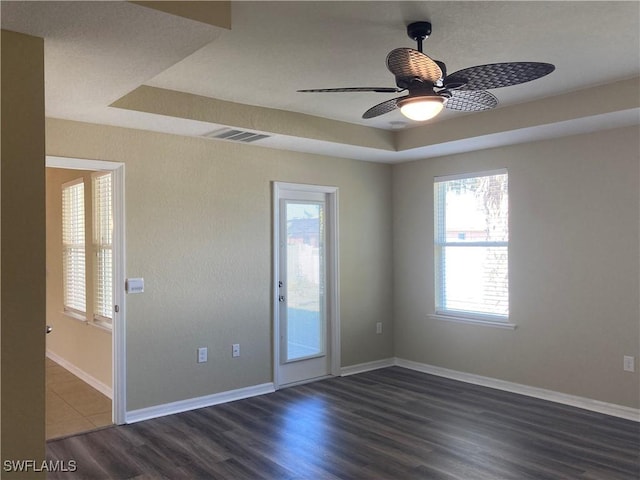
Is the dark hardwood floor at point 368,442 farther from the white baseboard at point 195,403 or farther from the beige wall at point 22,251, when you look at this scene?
the beige wall at point 22,251

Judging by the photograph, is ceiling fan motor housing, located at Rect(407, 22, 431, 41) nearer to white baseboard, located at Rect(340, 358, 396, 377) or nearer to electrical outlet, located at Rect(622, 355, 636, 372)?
electrical outlet, located at Rect(622, 355, 636, 372)

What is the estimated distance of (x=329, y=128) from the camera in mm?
4844

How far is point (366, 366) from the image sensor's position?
5938mm

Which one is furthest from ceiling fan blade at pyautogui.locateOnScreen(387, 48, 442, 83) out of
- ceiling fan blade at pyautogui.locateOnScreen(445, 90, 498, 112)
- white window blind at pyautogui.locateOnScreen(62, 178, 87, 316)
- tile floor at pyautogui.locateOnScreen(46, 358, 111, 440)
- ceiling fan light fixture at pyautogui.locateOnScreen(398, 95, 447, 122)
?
white window blind at pyautogui.locateOnScreen(62, 178, 87, 316)

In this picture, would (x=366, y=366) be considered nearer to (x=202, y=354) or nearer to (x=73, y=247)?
(x=202, y=354)

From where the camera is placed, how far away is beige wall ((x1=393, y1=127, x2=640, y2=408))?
4316 millimetres

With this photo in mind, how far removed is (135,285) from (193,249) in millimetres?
597

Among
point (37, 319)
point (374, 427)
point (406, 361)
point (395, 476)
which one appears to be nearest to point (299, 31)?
point (37, 319)

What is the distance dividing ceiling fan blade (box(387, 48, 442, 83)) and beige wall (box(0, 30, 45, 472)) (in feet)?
5.27

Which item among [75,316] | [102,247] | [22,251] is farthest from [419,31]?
[75,316]

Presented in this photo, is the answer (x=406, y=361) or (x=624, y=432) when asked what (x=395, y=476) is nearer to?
(x=624, y=432)

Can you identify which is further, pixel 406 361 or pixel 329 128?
pixel 406 361

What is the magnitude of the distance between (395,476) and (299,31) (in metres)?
2.70

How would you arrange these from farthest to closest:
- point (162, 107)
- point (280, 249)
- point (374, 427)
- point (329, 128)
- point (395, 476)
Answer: point (280, 249), point (329, 128), point (374, 427), point (162, 107), point (395, 476)
